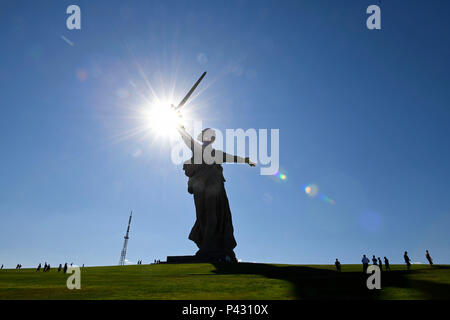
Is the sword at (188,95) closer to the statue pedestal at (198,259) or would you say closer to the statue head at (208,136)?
the statue head at (208,136)

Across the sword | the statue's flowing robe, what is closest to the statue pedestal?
the statue's flowing robe

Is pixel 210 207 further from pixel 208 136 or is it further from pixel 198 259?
pixel 208 136

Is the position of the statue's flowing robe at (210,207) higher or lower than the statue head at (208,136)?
lower

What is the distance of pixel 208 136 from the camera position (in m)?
31.8

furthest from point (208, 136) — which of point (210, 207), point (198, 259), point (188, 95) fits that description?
point (198, 259)

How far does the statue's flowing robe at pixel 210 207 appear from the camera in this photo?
97.1ft

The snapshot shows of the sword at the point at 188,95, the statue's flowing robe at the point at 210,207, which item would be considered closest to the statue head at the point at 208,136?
the statue's flowing robe at the point at 210,207

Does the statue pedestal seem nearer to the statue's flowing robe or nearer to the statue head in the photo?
the statue's flowing robe

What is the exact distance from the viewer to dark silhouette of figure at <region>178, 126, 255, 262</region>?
29766 mm
